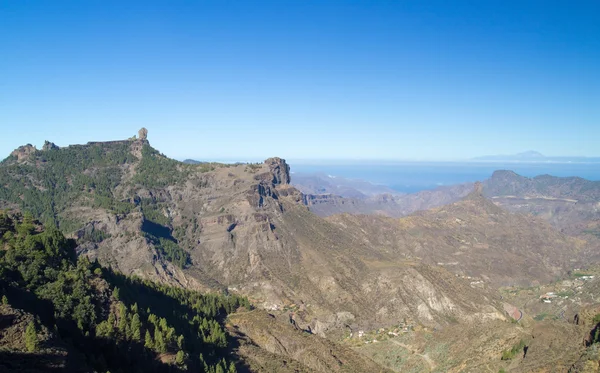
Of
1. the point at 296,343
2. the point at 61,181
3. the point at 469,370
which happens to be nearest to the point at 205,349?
the point at 296,343

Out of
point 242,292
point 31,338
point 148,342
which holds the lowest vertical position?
point 242,292

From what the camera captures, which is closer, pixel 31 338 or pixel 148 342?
pixel 31 338

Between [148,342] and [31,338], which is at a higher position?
[31,338]

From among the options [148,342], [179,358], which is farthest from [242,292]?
[179,358]

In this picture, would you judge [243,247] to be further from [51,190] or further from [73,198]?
[51,190]

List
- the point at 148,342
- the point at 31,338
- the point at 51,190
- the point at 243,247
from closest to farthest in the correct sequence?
the point at 31,338
the point at 148,342
the point at 243,247
the point at 51,190

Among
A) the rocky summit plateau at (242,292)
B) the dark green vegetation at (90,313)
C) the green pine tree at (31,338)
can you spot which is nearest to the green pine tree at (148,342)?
the dark green vegetation at (90,313)
